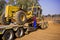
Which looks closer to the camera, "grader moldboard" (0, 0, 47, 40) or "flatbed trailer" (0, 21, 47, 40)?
"flatbed trailer" (0, 21, 47, 40)

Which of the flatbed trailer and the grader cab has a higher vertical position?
the grader cab

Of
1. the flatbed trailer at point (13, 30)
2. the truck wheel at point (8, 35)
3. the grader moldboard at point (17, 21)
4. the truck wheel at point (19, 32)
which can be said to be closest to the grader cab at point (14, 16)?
the grader moldboard at point (17, 21)

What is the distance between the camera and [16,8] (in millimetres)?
15312

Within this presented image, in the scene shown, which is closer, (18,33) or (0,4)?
(18,33)

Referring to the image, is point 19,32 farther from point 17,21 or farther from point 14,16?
point 14,16

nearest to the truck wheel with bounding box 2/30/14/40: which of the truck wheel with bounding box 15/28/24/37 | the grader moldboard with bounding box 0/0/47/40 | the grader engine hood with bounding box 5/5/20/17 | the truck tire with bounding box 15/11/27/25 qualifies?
the grader moldboard with bounding box 0/0/47/40

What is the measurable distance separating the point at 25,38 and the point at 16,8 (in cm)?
417

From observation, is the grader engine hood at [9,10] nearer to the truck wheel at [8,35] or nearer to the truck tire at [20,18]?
the truck tire at [20,18]

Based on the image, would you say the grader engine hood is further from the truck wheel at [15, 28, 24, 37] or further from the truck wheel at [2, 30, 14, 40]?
the truck wheel at [2, 30, 14, 40]

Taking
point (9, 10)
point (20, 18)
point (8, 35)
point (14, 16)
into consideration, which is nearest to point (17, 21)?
point (20, 18)

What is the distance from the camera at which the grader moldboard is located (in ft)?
37.7

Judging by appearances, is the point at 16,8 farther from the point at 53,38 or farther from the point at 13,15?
the point at 53,38

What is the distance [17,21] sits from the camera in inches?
560

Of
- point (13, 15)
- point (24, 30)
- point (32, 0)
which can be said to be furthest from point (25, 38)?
point (32, 0)
